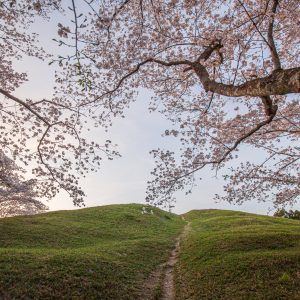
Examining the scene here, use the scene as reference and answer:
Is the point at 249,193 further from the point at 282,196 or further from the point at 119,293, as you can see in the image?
the point at 119,293

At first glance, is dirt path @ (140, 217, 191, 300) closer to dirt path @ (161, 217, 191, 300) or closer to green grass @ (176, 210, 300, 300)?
dirt path @ (161, 217, 191, 300)

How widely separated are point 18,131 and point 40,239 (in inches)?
520

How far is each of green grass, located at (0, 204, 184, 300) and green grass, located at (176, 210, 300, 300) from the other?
2519 millimetres

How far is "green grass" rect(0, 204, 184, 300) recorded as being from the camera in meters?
15.3

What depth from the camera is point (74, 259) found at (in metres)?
19.2

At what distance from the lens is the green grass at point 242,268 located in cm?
1521

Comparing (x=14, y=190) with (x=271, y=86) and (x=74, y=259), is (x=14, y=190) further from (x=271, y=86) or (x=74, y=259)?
(x=271, y=86)

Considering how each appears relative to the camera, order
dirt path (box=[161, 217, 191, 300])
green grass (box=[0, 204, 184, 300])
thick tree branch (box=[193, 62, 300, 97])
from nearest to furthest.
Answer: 1. thick tree branch (box=[193, 62, 300, 97])
2. green grass (box=[0, 204, 184, 300])
3. dirt path (box=[161, 217, 191, 300])

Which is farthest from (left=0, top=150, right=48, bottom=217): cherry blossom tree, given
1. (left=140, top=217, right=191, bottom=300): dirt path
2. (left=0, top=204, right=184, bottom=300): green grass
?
(left=140, top=217, right=191, bottom=300): dirt path

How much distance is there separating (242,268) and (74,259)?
9.28 meters

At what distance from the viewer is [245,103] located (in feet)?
67.8

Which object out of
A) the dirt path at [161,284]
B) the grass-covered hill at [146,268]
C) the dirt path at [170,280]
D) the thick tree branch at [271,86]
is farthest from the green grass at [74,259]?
the thick tree branch at [271,86]

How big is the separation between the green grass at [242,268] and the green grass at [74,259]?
252 cm

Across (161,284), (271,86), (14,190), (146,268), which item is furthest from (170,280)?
(14,190)
